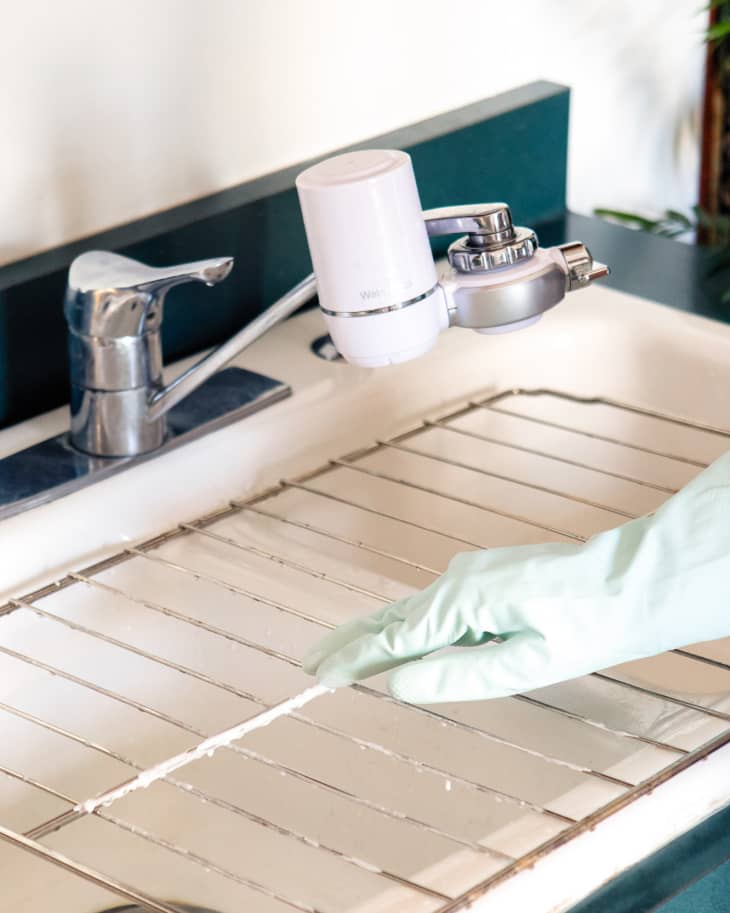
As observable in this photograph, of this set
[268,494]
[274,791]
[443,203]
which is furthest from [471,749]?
[443,203]

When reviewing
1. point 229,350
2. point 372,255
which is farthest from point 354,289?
point 229,350

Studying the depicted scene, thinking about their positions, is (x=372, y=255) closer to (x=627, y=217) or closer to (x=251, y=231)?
(x=251, y=231)

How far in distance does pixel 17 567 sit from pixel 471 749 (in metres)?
0.33

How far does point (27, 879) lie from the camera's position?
2.71 ft

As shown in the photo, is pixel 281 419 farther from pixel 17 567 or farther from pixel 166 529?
pixel 17 567

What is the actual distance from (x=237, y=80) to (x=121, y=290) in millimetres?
321

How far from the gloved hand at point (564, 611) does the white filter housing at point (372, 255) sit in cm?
16

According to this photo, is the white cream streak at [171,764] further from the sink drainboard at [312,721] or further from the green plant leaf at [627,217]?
the green plant leaf at [627,217]

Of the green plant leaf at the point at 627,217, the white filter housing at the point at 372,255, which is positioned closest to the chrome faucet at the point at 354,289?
the white filter housing at the point at 372,255

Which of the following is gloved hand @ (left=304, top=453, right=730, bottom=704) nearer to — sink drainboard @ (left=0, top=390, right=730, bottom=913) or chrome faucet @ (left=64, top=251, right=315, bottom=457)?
sink drainboard @ (left=0, top=390, right=730, bottom=913)

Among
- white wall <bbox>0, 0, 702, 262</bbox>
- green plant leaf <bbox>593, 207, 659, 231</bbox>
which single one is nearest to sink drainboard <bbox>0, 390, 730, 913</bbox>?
white wall <bbox>0, 0, 702, 262</bbox>

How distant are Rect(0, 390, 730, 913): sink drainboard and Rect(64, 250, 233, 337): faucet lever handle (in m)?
0.15

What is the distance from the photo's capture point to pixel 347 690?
960mm

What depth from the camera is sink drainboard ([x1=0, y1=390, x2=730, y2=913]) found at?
0.75 metres
